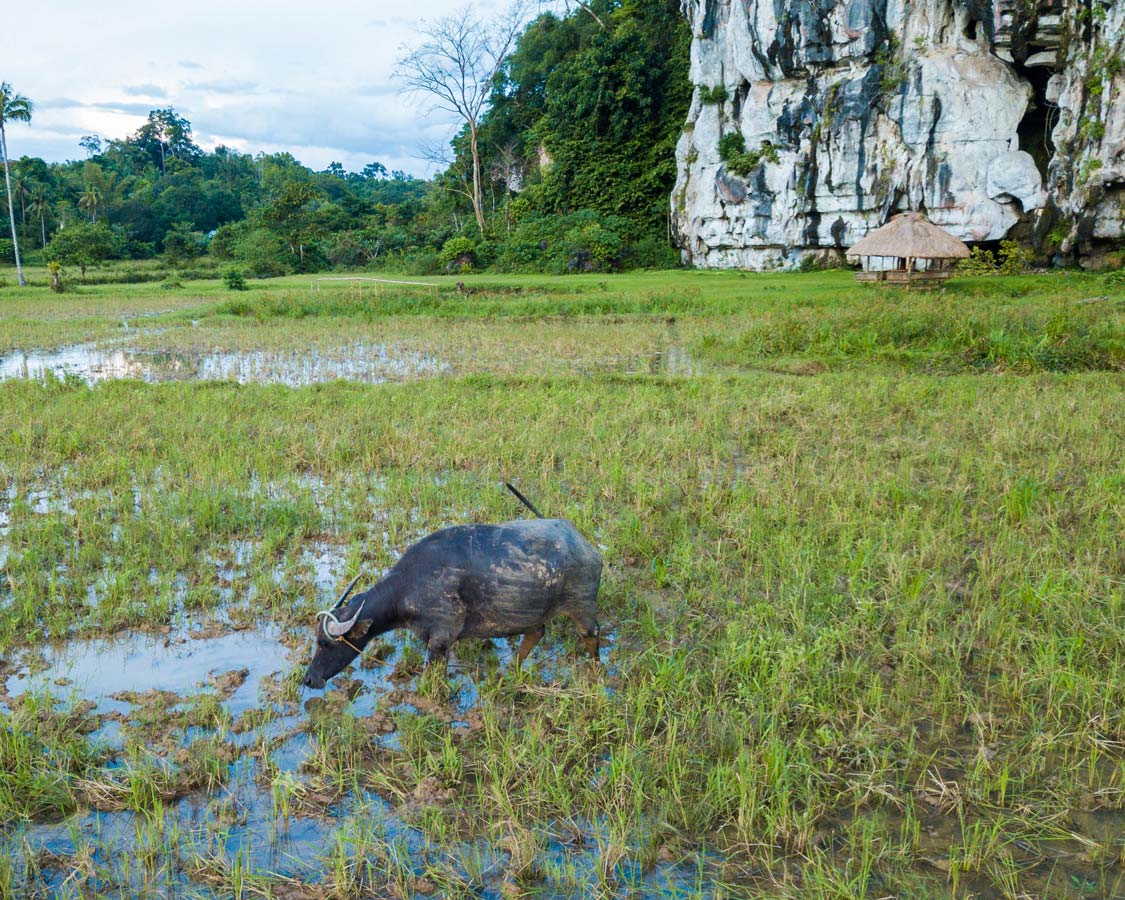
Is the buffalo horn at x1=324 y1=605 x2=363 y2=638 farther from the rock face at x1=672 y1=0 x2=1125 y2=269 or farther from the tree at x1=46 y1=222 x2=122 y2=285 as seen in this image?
the tree at x1=46 y1=222 x2=122 y2=285

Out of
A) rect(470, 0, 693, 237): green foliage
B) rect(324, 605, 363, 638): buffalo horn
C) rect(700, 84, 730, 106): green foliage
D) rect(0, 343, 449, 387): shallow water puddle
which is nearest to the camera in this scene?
rect(324, 605, 363, 638): buffalo horn

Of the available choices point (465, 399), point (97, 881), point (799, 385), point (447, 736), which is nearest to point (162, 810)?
point (97, 881)

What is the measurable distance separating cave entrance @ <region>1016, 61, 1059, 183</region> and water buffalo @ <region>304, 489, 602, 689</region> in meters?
23.9

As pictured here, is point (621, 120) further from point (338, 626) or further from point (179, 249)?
point (338, 626)

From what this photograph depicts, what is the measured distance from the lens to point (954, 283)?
1823 centimetres

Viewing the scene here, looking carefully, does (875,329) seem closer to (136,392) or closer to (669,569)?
(669,569)

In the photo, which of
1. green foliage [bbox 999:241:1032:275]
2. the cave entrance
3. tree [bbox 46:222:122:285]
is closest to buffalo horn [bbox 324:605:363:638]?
green foliage [bbox 999:241:1032:275]

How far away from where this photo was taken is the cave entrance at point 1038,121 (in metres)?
22.7

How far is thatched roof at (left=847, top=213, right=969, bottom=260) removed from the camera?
18672 millimetres

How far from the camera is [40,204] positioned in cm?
4366

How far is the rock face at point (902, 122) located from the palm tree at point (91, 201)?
33.0 m

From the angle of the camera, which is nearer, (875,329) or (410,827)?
(410,827)

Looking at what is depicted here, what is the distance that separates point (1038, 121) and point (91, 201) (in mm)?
44134

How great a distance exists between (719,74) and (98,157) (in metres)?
53.8
